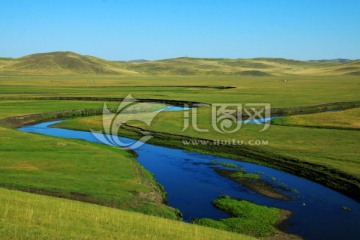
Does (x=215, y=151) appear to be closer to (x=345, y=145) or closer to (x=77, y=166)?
(x=345, y=145)

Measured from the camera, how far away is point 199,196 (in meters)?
30.7

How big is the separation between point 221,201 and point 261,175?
840 cm

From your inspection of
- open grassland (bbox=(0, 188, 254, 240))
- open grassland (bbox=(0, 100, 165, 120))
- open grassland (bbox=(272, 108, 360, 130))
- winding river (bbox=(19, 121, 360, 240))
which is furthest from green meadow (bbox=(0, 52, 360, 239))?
open grassland (bbox=(0, 100, 165, 120))

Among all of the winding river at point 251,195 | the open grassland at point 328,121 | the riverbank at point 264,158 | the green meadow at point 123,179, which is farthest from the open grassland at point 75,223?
the open grassland at point 328,121

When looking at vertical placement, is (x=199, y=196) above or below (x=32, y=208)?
below

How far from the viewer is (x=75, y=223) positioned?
18.3 metres

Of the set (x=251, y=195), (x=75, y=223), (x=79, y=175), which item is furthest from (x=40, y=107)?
(x=75, y=223)

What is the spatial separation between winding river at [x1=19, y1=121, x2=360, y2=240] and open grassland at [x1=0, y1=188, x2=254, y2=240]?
584 cm

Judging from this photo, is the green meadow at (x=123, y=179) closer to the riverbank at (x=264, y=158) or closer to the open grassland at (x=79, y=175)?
the open grassland at (x=79, y=175)

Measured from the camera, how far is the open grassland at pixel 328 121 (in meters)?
57.9

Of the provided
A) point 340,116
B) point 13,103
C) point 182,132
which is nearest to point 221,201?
point 182,132

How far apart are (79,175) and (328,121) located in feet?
143

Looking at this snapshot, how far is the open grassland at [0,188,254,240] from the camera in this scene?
52.5 ft

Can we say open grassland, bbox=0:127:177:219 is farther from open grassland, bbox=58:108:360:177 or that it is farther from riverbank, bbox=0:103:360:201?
open grassland, bbox=58:108:360:177
